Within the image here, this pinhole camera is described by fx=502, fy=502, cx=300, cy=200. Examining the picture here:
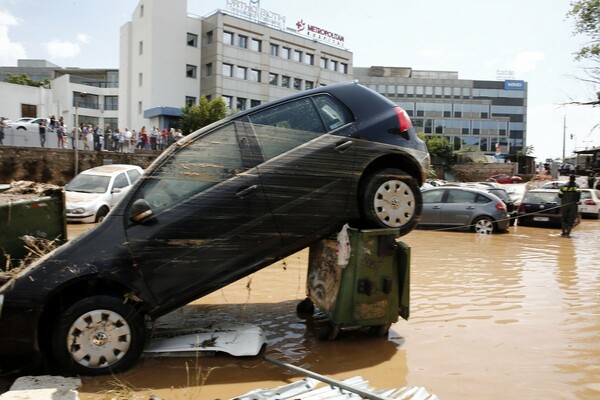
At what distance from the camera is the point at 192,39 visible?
47094 mm

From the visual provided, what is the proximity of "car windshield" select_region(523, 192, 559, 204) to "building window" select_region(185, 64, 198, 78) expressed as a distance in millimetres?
36825

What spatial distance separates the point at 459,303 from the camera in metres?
6.27

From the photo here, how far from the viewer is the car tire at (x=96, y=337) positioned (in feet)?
12.6

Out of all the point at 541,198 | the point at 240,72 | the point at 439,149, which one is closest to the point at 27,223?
the point at 541,198

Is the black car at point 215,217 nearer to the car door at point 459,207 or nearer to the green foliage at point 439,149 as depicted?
the car door at point 459,207

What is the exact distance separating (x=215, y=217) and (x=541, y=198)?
49.5ft

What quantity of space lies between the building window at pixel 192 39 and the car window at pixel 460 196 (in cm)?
3822

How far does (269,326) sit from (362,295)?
132 cm

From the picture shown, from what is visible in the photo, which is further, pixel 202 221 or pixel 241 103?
pixel 241 103

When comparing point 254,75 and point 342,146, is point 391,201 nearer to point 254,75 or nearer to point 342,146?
point 342,146

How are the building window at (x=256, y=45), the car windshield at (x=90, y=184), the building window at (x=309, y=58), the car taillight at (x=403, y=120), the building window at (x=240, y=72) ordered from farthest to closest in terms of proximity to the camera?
the building window at (x=309, y=58)
the building window at (x=256, y=45)
the building window at (x=240, y=72)
the car windshield at (x=90, y=184)
the car taillight at (x=403, y=120)

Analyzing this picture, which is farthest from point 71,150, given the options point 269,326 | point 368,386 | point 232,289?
point 368,386

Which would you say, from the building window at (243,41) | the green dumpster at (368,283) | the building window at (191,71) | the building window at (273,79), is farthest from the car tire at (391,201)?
the building window at (273,79)

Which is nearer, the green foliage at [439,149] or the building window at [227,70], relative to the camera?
the building window at [227,70]
